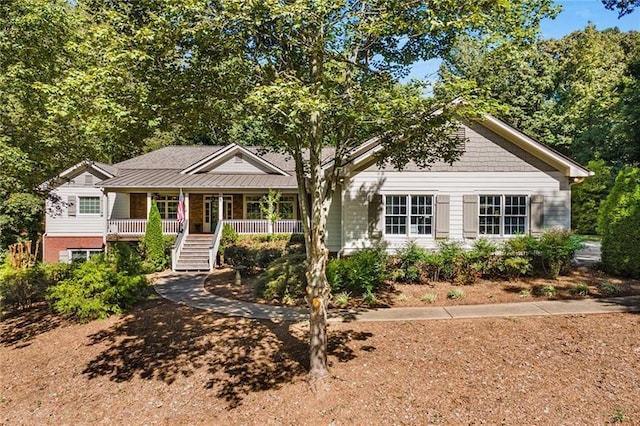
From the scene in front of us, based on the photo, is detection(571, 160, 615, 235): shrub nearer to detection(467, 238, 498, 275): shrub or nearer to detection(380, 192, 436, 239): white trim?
detection(380, 192, 436, 239): white trim

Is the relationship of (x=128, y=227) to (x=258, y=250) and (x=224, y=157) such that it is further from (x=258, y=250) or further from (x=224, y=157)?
(x=258, y=250)

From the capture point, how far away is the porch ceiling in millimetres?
18859

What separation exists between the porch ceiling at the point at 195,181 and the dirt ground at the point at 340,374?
36.3 ft

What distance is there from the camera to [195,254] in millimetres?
17219

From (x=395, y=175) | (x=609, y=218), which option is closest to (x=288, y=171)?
(x=395, y=175)

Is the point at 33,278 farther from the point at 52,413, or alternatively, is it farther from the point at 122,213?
the point at 122,213

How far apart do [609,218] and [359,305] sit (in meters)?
9.39

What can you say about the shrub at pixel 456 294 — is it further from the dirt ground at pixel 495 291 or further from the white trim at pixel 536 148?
the white trim at pixel 536 148

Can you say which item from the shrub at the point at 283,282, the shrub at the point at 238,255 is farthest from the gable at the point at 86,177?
the shrub at the point at 283,282

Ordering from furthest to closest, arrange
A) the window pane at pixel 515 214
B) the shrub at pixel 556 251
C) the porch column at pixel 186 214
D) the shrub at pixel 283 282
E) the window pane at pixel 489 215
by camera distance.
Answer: the porch column at pixel 186 214
the window pane at pixel 489 215
the window pane at pixel 515 214
the shrub at pixel 556 251
the shrub at pixel 283 282

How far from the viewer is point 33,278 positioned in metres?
11.7

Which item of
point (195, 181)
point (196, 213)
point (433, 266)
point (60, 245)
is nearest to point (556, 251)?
point (433, 266)

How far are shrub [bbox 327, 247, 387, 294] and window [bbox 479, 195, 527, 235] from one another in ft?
18.1

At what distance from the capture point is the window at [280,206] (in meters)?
20.3
